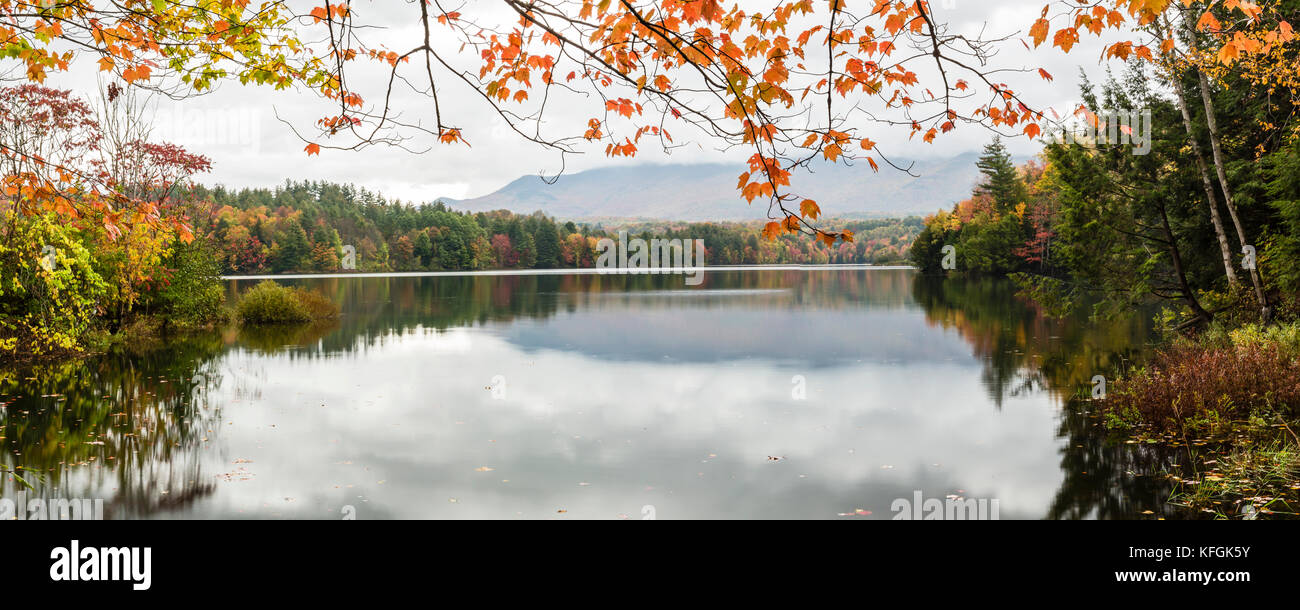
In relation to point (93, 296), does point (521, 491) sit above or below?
below

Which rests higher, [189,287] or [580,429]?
[189,287]

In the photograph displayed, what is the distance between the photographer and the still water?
799 cm

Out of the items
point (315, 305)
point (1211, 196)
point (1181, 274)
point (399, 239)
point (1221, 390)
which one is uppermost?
point (399, 239)

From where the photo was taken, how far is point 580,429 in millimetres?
11391

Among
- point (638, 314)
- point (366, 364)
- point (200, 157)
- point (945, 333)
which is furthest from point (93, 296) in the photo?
point (945, 333)

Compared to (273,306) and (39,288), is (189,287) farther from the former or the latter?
(39,288)

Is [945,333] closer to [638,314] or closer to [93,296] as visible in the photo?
[638,314]

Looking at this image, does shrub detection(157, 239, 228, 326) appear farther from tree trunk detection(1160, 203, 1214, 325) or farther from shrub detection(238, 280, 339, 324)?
tree trunk detection(1160, 203, 1214, 325)

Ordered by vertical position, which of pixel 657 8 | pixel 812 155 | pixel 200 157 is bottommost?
pixel 812 155

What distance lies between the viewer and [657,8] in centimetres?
460

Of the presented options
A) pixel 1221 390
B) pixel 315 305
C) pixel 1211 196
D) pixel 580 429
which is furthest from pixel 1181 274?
pixel 315 305

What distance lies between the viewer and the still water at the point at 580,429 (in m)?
7.99

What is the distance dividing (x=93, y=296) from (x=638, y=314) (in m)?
18.1

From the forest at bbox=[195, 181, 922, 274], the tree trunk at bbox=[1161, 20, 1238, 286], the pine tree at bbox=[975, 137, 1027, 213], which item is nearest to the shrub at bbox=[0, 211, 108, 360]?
the tree trunk at bbox=[1161, 20, 1238, 286]
